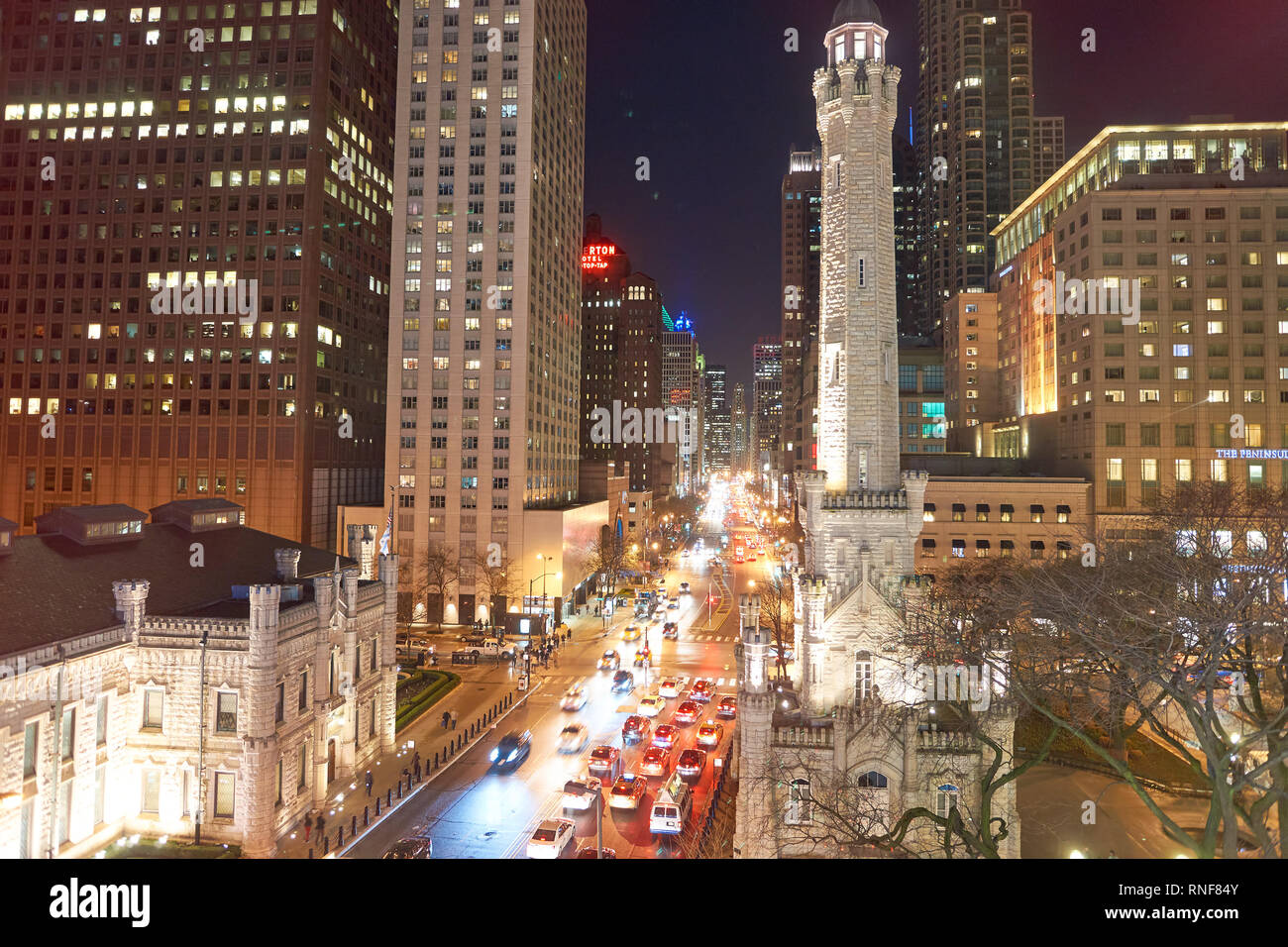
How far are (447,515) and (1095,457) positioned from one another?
6597 cm

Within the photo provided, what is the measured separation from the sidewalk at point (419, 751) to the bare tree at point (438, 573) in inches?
588

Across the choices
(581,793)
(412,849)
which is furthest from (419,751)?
(412,849)

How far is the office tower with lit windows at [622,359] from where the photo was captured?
16912 cm

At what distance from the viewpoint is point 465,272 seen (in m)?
76.1

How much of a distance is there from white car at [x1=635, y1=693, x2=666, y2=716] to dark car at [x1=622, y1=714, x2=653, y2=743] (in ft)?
6.97

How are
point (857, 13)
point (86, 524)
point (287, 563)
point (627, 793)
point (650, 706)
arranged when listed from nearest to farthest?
point (857, 13) < point (627, 793) < point (86, 524) < point (287, 563) < point (650, 706)

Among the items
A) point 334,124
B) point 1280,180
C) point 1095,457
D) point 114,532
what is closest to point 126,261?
point 334,124

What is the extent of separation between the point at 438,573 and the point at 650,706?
3275 centimetres

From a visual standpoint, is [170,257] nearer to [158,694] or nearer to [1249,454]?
[158,694]

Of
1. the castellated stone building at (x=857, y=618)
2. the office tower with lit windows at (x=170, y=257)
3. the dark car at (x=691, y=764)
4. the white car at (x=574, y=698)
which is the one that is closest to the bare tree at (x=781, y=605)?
the white car at (x=574, y=698)

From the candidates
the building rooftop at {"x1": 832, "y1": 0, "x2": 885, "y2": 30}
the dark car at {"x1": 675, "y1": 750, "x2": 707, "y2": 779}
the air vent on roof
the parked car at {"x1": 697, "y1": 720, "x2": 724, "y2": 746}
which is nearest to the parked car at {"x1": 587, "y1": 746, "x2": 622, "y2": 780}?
the dark car at {"x1": 675, "y1": 750, "x2": 707, "y2": 779}
